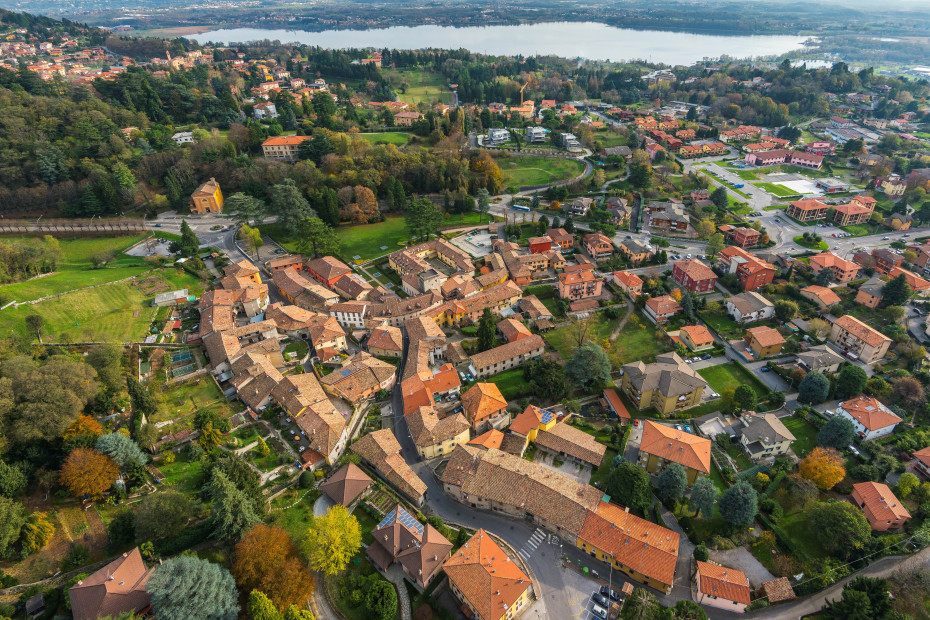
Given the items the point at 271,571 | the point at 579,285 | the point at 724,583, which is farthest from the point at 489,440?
the point at 579,285

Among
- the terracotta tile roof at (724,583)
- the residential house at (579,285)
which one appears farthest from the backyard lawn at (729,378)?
the terracotta tile roof at (724,583)

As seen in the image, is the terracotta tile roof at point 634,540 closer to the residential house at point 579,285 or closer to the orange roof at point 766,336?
the orange roof at point 766,336

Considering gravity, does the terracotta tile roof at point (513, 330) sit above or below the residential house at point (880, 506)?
above

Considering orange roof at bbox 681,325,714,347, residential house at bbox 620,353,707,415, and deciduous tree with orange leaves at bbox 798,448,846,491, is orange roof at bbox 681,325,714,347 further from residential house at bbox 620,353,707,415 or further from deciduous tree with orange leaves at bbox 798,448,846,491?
deciduous tree with orange leaves at bbox 798,448,846,491

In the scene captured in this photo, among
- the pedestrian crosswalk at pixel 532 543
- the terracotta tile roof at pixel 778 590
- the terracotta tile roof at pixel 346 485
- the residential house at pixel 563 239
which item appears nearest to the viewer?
the terracotta tile roof at pixel 778 590

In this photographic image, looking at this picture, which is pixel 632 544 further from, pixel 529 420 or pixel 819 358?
pixel 819 358

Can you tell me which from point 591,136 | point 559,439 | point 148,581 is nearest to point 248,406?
point 148,581

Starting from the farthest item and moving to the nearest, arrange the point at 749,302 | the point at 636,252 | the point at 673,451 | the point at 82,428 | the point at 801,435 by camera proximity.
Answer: the point at 636,252, the point at 749,302, the point at 801,435, the point at 673,451, the point at 82,428

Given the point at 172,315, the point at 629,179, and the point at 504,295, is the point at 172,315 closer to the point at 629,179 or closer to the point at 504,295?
the point at 504,295
